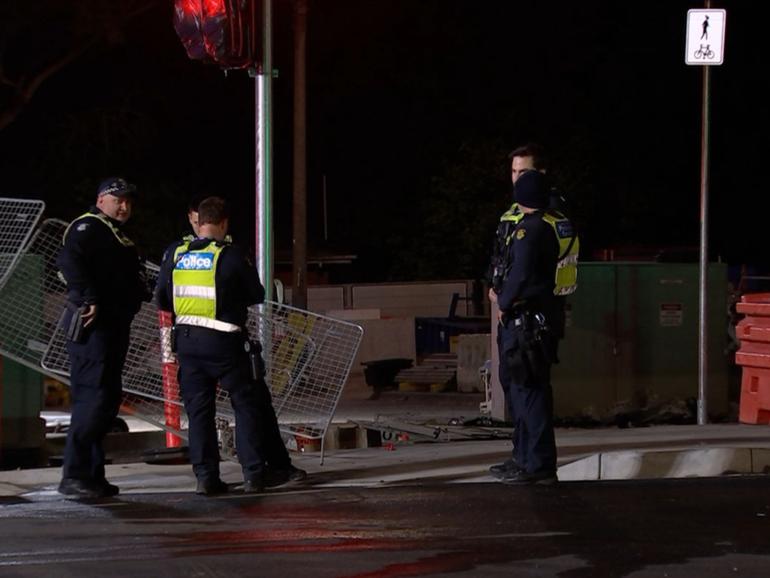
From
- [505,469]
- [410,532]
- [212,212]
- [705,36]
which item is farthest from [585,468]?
[705,36]

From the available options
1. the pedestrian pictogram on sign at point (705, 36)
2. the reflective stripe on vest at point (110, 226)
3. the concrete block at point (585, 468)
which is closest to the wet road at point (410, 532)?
the concrete block at point (585, 468)

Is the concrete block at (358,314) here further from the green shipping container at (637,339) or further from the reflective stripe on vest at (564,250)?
the reflective stripe on vest at (564,250)

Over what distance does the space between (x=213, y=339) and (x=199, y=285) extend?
12.6 inches

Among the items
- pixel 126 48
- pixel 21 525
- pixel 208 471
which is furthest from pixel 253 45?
pixel 126 48

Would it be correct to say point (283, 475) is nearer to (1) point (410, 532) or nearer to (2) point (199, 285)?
(2) point (199, 285)

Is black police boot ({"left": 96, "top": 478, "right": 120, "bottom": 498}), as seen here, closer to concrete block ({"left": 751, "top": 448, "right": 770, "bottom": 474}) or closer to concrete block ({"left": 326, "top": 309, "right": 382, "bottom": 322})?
concrete block ({"left": 751, "top": 448, "right": 770, "bottom": 474})

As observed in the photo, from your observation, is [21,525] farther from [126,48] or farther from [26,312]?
[126,48]

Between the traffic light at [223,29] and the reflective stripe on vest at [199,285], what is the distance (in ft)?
8.04

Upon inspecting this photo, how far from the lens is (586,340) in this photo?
15.1 metres

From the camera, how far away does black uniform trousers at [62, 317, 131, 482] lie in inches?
339

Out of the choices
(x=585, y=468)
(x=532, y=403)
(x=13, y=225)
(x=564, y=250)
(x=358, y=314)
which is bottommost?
(x=358, y=314)

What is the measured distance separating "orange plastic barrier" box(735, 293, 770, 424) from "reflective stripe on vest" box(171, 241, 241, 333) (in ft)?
20.2

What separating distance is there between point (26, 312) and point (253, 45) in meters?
2.49

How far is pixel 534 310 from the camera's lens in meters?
→ 8.47
